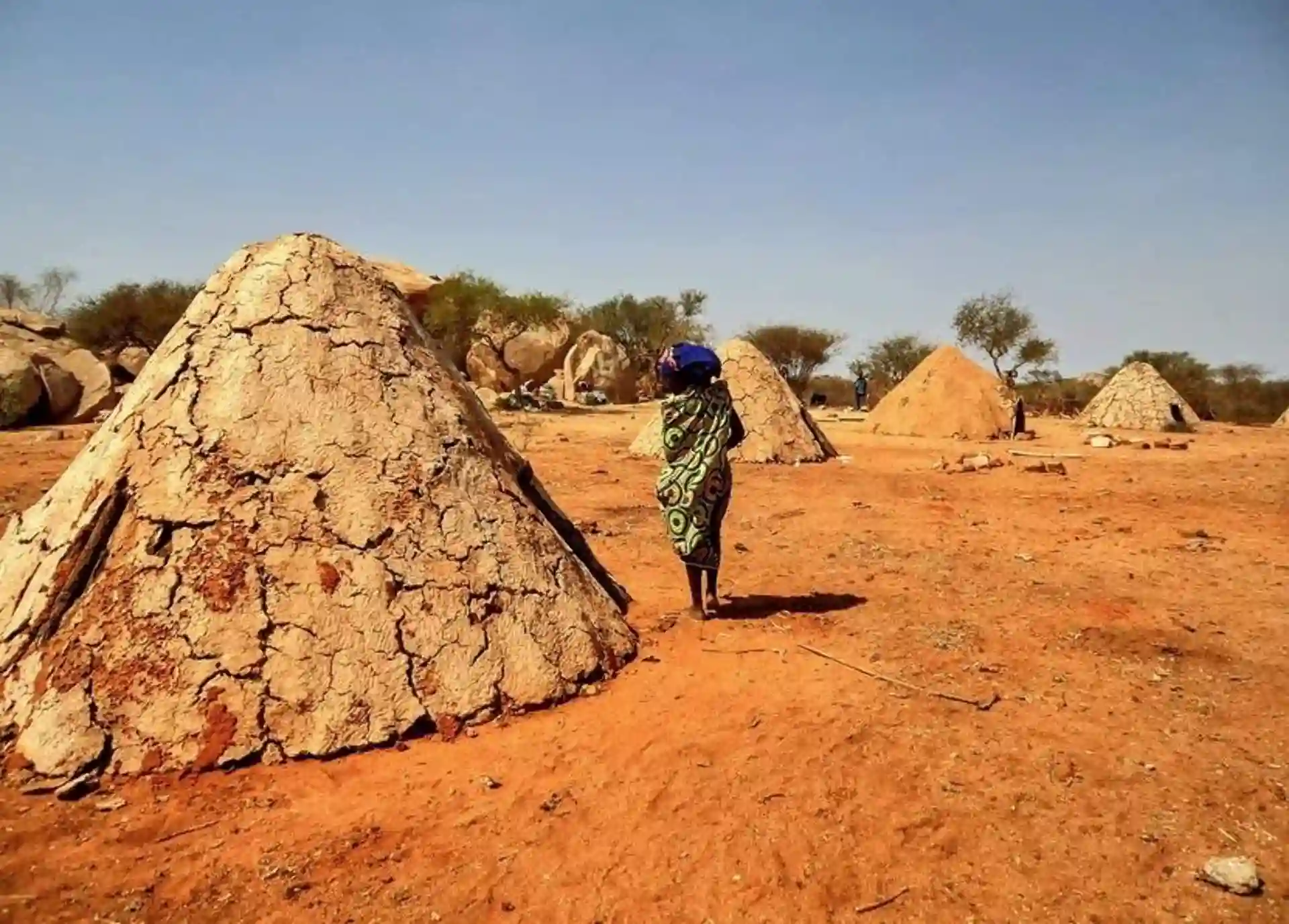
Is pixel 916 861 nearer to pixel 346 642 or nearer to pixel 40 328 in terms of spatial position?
pixel 346 642

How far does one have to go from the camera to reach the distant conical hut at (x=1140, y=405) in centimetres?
1827

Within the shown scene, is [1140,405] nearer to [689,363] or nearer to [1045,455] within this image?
[1045,455]

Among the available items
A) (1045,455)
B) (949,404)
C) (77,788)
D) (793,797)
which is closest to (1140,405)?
(949,404)

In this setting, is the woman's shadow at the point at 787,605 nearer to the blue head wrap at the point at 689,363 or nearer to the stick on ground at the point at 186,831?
the blue head wrap at the point at 689,363

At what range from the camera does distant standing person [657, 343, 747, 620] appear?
4.55 m

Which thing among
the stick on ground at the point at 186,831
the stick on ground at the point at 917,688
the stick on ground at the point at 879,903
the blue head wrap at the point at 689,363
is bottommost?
the stick on ground at the point at 879,903

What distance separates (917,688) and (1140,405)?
17740 mm

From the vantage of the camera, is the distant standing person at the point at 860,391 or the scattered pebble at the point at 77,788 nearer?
the scattered pebble at the point at 77,788

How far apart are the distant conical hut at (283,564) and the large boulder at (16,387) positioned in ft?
41.9

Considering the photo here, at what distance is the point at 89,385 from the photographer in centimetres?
1636

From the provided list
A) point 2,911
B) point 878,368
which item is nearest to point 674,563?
point 2,911

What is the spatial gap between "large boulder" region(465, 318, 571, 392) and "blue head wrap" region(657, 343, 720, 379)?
19.9 m

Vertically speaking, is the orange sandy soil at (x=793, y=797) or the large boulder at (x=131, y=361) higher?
the large boulder at (x=131, y=361)

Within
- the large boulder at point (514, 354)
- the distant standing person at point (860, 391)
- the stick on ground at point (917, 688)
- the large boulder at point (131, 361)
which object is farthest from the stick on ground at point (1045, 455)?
the large boulder at point (131, 361)
